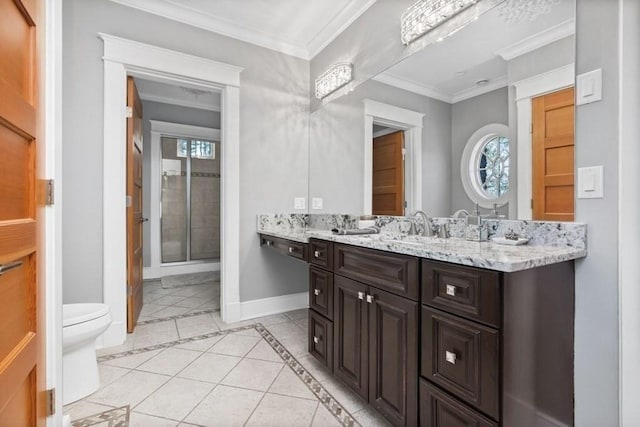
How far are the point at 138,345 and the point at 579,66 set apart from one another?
3.03 m

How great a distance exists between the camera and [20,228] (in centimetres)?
89

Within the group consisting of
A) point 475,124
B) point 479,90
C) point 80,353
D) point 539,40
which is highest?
point 539,40

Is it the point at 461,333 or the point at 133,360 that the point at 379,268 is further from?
the point at 133,360

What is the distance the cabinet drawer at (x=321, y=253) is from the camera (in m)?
1.75

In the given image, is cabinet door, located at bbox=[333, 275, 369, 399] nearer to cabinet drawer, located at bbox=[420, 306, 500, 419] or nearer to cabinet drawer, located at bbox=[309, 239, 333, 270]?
cabinet drawer, located at bbox=[309, 239, 333, 270]

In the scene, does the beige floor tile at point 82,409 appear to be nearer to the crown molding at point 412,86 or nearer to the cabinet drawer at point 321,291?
the cabinet drawer at point 321,291

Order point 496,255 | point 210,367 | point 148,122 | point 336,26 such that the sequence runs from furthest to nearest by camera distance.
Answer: point 148,122 < point 336,26 < point 210,367 < point 496,255

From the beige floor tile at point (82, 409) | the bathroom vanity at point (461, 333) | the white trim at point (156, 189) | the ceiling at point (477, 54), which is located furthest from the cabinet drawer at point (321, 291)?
the white trim at point (156, 189)

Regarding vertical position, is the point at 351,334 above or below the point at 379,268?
below

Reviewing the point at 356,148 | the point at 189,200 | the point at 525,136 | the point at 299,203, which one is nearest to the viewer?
the point at 525,136

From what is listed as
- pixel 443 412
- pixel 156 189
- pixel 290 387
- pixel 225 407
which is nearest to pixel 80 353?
pixel 225 407

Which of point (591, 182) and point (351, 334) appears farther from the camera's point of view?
point (351, 334)

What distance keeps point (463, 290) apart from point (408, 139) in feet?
4.19

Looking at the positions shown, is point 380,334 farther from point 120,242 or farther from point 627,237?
point 120,242
